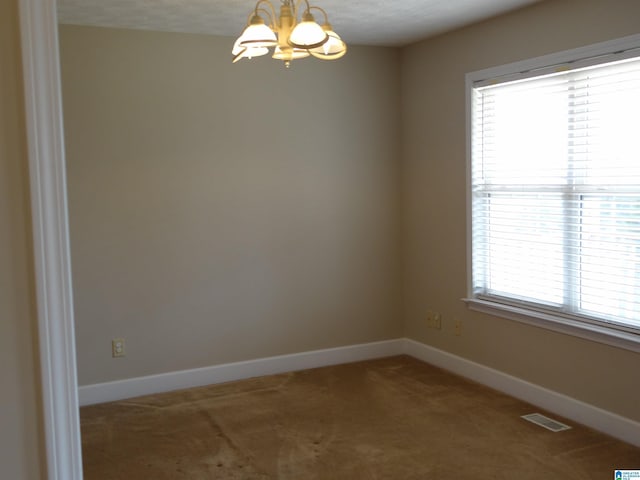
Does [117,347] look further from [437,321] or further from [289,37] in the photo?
[289,37]

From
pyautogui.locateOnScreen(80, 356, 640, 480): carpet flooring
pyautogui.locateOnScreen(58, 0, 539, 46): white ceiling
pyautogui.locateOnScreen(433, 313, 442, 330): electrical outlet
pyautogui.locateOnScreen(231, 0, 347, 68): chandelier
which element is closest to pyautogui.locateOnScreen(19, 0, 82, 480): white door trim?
pyautogui.locateOnScreen(231, 0, 347, 68): chandelier

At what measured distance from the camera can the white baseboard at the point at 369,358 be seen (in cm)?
346

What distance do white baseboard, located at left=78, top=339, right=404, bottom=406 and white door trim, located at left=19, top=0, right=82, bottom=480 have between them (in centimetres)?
307

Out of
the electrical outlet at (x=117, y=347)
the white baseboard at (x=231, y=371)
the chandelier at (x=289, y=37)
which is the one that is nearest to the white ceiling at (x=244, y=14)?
the chandelier at (x=289, y=37)

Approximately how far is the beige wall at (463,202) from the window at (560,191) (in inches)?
4.3

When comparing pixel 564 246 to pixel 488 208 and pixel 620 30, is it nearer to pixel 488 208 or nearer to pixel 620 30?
pixel 488 208

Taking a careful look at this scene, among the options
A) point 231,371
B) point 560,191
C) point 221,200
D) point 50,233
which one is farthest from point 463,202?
point 50,233

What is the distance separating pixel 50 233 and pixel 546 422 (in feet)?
10.7

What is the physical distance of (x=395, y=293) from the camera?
201 inches

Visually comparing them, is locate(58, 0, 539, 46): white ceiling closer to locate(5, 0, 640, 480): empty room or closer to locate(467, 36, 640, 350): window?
locate(5, 0, 640, 480): empty room

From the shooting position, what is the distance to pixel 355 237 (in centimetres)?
489

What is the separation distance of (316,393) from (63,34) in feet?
9.66

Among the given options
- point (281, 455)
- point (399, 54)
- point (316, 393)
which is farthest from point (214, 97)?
point (281, 455)

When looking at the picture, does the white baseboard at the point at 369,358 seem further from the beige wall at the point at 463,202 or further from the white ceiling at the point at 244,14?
the white ceiling at the point at 244,14
